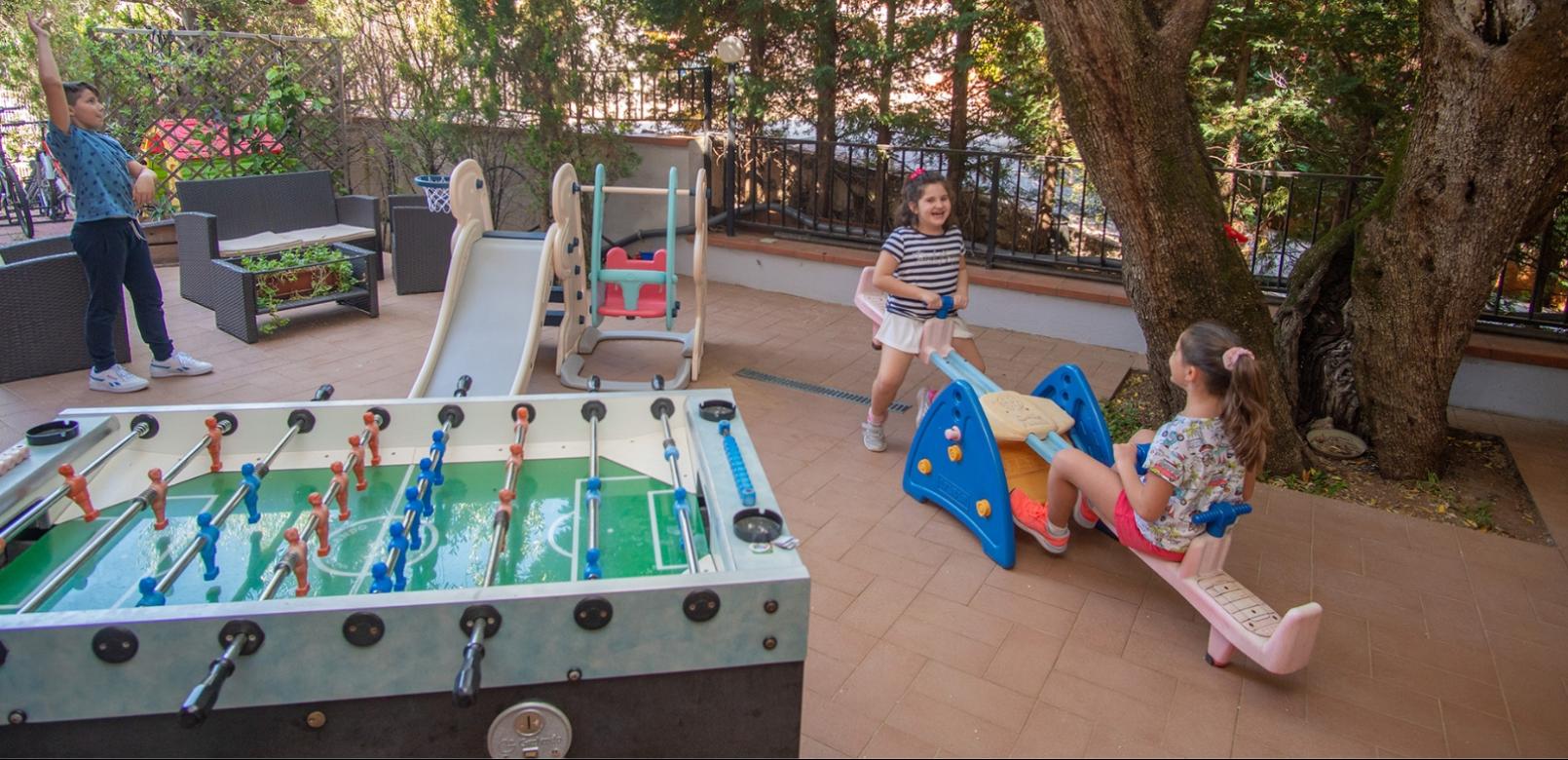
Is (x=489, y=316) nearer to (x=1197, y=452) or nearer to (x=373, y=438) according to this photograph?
(x=373, y=438)

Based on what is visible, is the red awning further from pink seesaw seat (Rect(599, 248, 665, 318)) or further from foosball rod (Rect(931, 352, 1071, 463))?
foosball rod (Rect(931, 352, 1071, 463))

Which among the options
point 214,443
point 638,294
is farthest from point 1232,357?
point 638,294

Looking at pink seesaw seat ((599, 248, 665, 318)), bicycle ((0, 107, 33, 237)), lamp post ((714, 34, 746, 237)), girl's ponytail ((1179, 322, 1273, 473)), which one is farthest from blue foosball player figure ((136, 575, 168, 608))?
bicycle ((0, 107, 33, 237))

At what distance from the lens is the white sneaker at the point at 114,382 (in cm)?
495

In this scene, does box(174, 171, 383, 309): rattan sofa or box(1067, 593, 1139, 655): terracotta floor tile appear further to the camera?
box(174, 171, 383, 309): rattan sofa

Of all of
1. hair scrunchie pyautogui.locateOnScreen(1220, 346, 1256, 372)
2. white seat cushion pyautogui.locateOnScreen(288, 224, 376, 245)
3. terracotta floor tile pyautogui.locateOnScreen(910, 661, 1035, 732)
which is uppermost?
white seat cushion pyautogui.locateOnScreen(288, 224, 376, 245)

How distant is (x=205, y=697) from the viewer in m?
1.66

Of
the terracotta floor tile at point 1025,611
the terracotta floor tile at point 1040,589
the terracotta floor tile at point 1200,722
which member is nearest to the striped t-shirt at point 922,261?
the terracotta floor tile at point 1040,589

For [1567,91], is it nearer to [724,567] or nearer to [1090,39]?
[1090,39]

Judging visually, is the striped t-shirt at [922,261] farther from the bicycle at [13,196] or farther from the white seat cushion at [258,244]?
the bicycle at [13,196]

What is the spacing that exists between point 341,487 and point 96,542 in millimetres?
520

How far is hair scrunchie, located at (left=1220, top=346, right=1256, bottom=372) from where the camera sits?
272 centimetres

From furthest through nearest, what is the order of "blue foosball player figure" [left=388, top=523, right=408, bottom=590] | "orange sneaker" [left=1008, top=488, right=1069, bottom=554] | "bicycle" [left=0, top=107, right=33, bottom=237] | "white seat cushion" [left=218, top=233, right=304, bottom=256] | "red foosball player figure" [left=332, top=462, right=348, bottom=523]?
"bicycle" [left=0, top=107, right=33, bottom=237]
"white seat cushion" [left=218, top=233, right=304, bottom=256]
"orange sneaker" [left=1008, top=488, right=1069, bottom=554]
"red foosball player figure" [left=332, top=462, right=348, bottom=523]
"blue foosball player figure" [left=388, top=523, right=408, bottom=590]

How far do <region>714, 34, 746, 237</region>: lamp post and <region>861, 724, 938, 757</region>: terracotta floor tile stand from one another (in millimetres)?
5670
